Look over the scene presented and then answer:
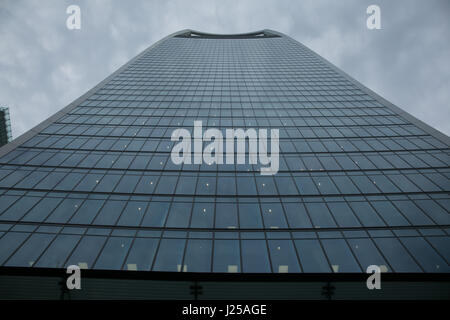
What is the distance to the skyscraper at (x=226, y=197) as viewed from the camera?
13.8 m

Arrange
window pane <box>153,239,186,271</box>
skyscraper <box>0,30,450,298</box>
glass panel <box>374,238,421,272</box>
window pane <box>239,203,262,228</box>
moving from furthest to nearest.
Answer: window pane <box>239,203,262,228</box>, skyscraper <box>0,30,450,298</box>, window pane <box>153,239,186,271</box>, glass panel <box>374,238,421,272</box>

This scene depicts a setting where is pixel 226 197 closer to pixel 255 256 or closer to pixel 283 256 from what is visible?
pixel 255 256

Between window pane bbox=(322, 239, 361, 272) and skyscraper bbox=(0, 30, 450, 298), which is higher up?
skyscraper bbox=(0, 30, 450, 298)

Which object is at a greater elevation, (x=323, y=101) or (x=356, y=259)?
(x=323, y=101)

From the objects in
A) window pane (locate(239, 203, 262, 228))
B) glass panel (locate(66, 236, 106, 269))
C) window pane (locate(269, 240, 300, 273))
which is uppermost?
window pane (locate(239, 203, 262, 228))

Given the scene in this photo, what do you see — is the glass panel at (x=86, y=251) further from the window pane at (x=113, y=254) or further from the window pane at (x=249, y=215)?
the window pane at (x=249, y=215)

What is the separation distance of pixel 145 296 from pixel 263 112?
Answer: 23.2m

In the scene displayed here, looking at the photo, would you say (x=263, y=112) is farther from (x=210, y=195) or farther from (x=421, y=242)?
(x=421, y=242)

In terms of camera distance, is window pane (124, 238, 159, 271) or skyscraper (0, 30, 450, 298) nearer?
window pane (124, 238, 159, 271)

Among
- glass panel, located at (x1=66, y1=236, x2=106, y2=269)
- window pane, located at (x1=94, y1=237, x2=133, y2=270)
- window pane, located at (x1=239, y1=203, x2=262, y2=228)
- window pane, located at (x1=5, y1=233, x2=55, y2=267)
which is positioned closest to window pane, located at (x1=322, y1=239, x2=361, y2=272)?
window pane, located at (x1=239, y1=203, x2=262, y2=228)

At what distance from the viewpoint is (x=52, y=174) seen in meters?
20.8

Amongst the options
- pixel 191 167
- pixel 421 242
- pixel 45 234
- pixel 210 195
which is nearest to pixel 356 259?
pixel 421 242

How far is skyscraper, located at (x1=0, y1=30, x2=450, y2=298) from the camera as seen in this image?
13.8 m

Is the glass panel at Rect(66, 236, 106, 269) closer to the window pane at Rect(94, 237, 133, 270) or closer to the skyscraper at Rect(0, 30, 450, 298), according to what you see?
the skyscraper at Rect(0, 30, 450, 298)
